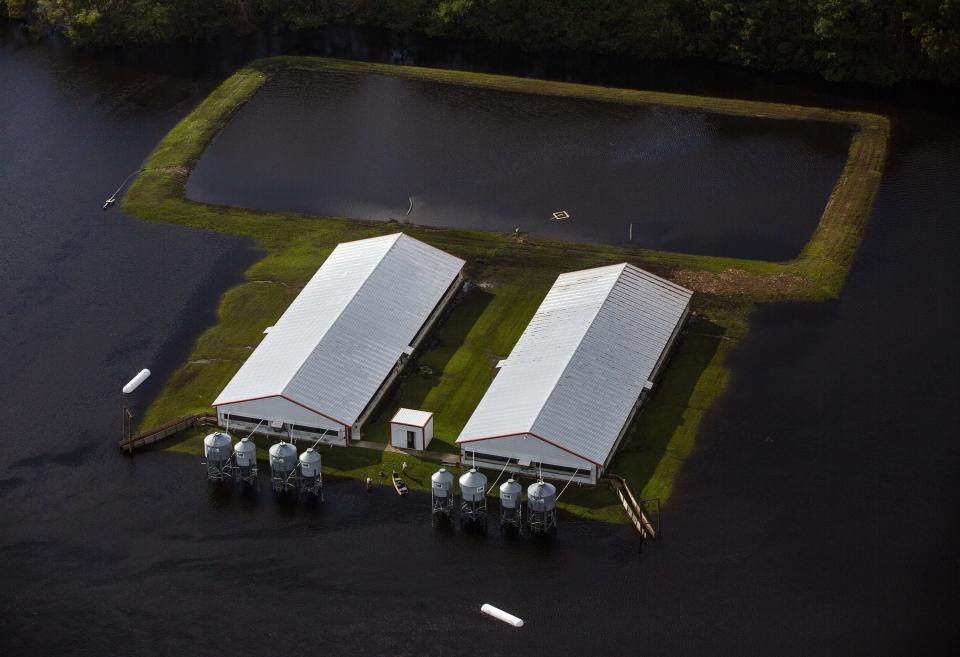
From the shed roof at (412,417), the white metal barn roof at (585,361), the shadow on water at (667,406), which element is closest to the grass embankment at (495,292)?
the shadow on water at (667,406)

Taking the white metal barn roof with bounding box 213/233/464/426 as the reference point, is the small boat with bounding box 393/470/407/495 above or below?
below

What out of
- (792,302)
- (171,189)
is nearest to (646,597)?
(792,302)

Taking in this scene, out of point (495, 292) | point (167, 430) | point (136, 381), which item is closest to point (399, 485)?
point (167, 430)

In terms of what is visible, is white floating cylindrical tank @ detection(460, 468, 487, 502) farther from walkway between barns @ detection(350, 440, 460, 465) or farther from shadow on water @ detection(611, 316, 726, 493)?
shadow on water @ detection(611, 316, 726, 493)

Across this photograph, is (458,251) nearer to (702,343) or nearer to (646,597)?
(702,343)

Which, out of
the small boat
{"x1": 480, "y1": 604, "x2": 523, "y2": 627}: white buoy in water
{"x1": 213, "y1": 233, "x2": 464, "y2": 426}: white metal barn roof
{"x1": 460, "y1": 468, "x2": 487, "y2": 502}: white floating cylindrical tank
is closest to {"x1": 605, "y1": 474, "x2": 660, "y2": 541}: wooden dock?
{"x1": 460, "y1": 468, "x2": 487, "y2": 502}: white floating cylindrical tank

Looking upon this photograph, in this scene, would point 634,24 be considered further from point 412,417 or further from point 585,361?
point 412,417
